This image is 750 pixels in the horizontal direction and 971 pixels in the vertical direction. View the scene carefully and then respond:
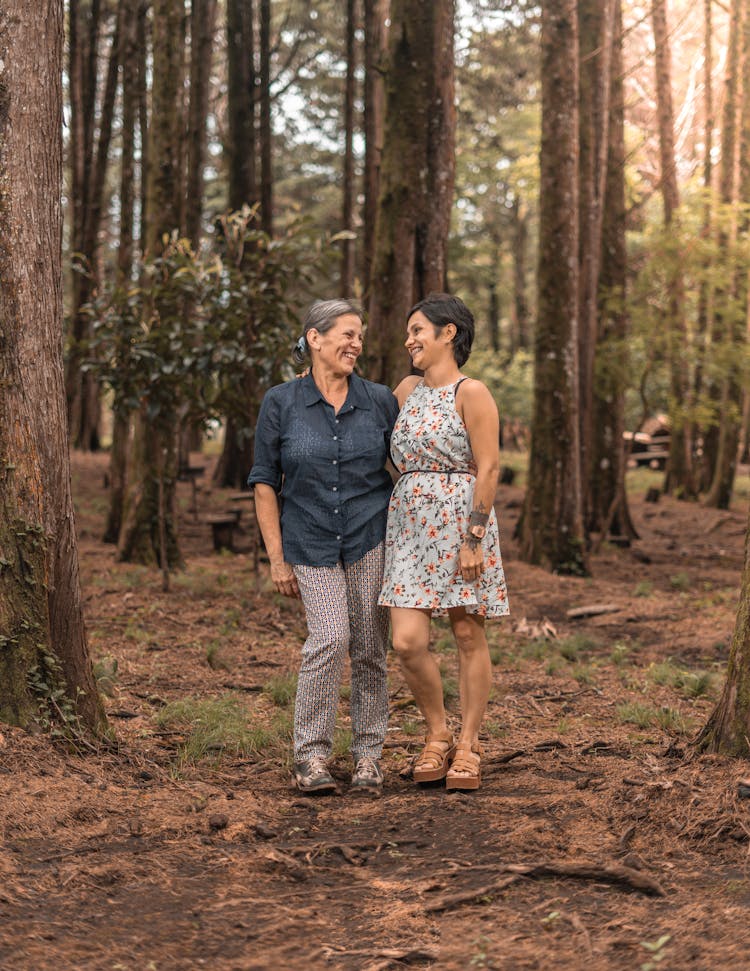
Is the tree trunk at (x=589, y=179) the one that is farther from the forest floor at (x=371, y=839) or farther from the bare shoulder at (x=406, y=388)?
the bare shoulder at (x=406, y=388)

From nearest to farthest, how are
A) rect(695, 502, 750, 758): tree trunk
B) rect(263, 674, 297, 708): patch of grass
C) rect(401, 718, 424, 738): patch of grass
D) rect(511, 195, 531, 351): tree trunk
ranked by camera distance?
rect(695, 502, 750, 758): tree trunk
rect(401, 718, 424, 738): patch of grass
rect(263, 674, 297, 708): patch of grass
rect(511, 195, 531, 351): tree trunk

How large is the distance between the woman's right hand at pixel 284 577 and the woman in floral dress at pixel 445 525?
1.48 feet

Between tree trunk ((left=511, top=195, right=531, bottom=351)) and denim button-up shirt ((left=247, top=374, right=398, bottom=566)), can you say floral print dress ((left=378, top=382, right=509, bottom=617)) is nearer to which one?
denim button-up shirt ((left=247, top=374, right=398, bottom=566))

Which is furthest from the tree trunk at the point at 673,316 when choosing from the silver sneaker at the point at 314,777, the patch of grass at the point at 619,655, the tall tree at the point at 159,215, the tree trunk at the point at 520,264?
the tree trunk at the point at 520,264

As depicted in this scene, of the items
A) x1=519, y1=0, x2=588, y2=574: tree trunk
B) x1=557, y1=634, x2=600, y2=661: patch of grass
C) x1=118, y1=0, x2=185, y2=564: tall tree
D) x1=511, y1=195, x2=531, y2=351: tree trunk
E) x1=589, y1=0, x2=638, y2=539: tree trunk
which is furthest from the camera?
x1=511, y1=195, x2=531, y2=351: tree trunk

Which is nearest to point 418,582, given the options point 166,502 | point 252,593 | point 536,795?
point 536,795

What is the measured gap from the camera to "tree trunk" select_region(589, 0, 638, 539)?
17078 millimetres

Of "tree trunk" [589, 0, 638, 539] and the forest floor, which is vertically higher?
"tree trunk" [589, 0, 638, 539]

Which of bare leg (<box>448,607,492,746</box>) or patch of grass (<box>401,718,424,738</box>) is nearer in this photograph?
bare leg (<box>448,607,492,746</box>)

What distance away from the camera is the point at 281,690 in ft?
25.0

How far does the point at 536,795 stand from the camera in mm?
5355

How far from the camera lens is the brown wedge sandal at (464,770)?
546 cm

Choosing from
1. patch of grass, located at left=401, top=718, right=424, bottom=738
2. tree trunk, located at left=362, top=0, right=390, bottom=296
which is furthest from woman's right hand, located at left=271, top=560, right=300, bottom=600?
tree trunk, located at left=362, top=0, right=390, bottom=296

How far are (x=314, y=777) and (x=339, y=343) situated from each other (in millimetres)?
2081
